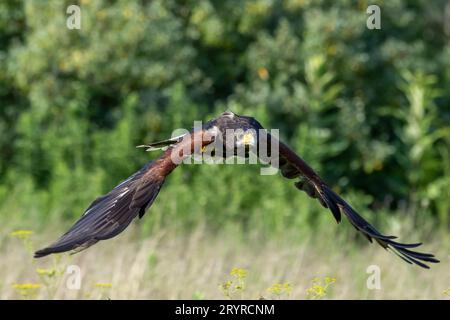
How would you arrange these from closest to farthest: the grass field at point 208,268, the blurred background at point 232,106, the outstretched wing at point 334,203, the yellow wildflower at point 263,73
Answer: the outstretched wing at point 334,203 < the grass field at point 208,268 < the blurred background at point 232,106 < the yellow wildflower at point 263,73

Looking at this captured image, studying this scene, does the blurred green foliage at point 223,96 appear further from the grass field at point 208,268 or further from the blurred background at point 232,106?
the grass field at point 208,268

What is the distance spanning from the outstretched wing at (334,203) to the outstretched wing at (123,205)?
0.56m

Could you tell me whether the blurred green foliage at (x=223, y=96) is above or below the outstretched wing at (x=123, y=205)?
above

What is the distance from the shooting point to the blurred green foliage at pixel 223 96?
10.7 metres

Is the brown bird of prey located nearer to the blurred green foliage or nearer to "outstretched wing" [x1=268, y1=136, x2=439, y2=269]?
"outstretched wing" [x1=268, y1=136, x2=439, y2=269]

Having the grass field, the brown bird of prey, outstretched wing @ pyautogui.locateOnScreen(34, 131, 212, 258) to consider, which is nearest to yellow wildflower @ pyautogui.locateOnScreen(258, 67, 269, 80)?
the grass field

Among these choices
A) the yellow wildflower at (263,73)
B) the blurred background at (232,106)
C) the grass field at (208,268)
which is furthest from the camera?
the yellow wildflower at (263,73)

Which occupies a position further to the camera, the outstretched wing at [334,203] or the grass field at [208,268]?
the grass field at [208,268]

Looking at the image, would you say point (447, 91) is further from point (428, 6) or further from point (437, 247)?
point (437, 247)

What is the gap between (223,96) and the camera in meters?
12.0

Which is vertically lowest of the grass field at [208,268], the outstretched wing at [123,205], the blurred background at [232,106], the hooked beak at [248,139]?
the grass field at [208,268]

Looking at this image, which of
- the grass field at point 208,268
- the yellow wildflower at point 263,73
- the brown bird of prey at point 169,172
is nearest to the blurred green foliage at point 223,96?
the yellow wildflower at point 263,73

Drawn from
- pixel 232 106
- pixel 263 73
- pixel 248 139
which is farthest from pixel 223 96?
pixel 248 139
